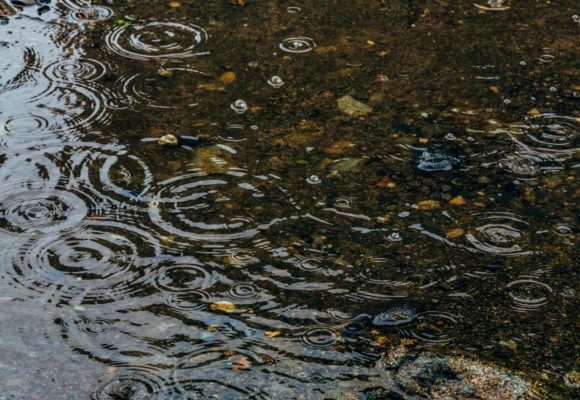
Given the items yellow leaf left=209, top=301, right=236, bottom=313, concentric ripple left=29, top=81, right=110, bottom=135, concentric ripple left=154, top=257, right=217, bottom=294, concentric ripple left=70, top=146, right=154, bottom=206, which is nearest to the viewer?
yellow leaf left=209, top=301, right=236, bottom=313

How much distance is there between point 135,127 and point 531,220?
2.25 metres

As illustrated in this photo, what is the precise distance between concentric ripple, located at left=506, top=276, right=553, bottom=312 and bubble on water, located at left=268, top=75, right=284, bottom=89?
2076 millimetres

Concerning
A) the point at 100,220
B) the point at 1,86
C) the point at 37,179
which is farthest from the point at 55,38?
the point at 100,220

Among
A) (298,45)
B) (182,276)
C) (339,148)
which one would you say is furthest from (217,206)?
(298,45)

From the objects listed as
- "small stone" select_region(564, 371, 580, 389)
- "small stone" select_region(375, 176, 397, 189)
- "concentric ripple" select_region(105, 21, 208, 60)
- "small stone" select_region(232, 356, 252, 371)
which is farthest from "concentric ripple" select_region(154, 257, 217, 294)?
"concentric ripple" select_region(105, 21, 208, 60)

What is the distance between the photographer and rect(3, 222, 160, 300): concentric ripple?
358cm

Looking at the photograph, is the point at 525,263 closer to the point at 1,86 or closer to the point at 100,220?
the point at 100,220

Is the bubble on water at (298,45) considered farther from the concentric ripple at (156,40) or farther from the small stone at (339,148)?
the small stone at (339,148)

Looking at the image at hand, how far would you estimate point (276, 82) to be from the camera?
508cm

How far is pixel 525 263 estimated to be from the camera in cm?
379

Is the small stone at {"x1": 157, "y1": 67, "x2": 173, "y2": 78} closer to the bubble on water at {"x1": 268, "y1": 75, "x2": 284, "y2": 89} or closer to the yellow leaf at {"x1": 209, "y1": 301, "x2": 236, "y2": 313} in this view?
the bubble on water at {"x1": 268, "y1": 75, "x2": 284, "y2": 89}

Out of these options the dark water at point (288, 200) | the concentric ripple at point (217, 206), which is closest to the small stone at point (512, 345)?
the dark water at point (288, 200)

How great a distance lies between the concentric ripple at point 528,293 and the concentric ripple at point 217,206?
117 centimetres

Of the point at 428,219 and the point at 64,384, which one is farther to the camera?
the point at 428,219
